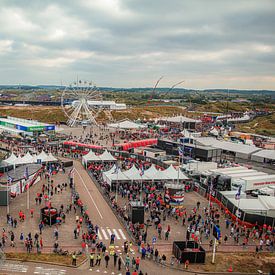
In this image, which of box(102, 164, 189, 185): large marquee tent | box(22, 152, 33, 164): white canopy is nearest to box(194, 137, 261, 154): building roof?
box(102, 164, 189, 185): large marquee tent

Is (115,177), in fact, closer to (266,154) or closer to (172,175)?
(172,175)

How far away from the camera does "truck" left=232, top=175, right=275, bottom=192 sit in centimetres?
3641

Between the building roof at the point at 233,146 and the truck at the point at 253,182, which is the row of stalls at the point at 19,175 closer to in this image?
the truck at the point at 253,182

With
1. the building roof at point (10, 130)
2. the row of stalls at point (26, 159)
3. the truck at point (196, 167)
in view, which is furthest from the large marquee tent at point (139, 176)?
the building roof at point (10, 130)

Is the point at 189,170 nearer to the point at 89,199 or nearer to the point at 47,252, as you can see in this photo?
the point at 89,199

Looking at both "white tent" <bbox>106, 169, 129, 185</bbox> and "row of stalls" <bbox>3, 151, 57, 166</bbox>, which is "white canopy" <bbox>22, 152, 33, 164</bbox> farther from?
"white tent" <bbox>106, 169, 129, 185</bbox>

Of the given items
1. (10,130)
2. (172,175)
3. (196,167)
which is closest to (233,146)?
(196,167)

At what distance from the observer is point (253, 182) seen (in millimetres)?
37188

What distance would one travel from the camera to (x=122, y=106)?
143125 mm

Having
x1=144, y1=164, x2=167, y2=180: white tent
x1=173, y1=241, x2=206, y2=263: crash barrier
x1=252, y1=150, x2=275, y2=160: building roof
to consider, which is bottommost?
x1=173, y1=241, x2=206, y2=263: crash barrier

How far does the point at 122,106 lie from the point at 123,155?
92.3 metres

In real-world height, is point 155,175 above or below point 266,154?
above

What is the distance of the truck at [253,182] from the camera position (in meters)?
36.4

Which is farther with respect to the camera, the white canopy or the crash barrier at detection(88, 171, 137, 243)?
the white canopy
